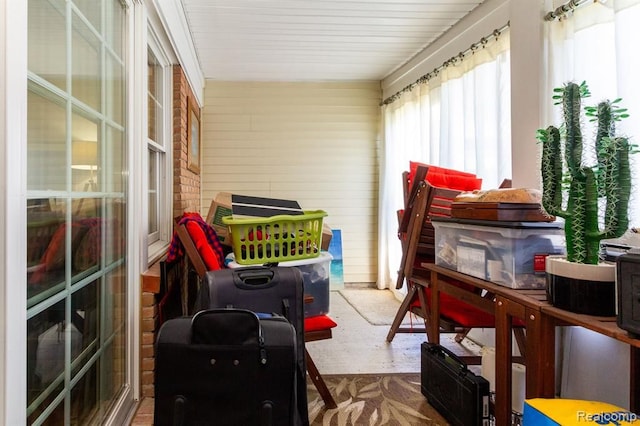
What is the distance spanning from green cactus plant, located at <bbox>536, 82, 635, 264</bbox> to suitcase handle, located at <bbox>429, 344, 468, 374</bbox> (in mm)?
755

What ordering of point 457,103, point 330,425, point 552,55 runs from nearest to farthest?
1. point 330,425
2. point 552,55
3. point 457,103

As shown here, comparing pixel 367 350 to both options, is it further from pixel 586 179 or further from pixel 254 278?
pixel 586 179

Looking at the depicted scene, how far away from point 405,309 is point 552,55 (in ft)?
5.92

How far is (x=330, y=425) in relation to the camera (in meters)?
1.96

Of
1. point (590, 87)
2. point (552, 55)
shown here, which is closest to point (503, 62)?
point (552, 55)

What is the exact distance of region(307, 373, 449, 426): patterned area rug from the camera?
201cm

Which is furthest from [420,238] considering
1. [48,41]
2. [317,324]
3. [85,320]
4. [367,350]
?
[48,41]

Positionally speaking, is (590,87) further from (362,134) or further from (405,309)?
(362,134)

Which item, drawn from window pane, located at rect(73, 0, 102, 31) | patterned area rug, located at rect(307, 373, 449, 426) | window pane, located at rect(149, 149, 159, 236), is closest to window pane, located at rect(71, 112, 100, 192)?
window pane, located at rect(73, 0, 102, 31)

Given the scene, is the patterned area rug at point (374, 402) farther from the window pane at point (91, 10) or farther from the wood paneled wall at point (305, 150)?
the wood paneled wall at point (305, 150)

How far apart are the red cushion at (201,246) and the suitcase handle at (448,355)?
1.20 meters

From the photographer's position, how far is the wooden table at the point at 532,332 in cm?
128

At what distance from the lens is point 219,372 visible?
138 cm

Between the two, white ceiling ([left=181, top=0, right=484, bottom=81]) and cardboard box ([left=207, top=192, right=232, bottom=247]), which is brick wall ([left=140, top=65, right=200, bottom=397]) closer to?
cardboard box ([left=207, top=192, right=232, bottom=247])
